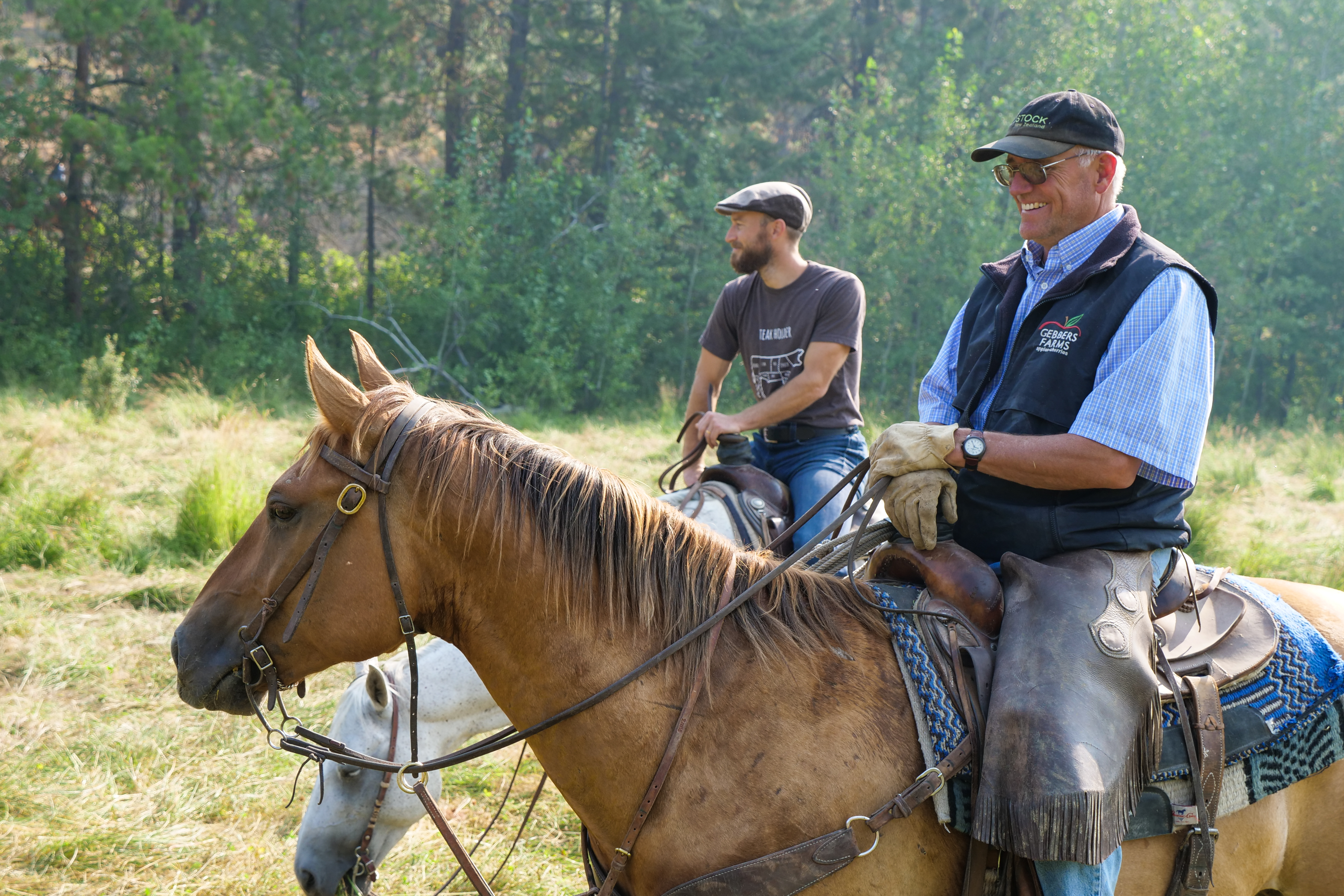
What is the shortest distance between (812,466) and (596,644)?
8.81 ft

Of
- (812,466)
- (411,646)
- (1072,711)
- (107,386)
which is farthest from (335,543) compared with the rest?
(107,386)

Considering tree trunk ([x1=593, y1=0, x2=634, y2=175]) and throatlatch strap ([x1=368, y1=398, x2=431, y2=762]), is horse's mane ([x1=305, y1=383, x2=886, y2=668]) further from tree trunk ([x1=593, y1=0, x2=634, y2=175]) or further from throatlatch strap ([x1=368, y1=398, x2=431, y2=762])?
tree trunk ([x1=593, y1=0, x2=634, y2=175])

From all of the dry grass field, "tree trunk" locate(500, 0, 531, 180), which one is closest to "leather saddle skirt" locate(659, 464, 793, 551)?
the dry grass field

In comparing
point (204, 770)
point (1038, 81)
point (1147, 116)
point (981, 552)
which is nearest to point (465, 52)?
point (1038, 81)

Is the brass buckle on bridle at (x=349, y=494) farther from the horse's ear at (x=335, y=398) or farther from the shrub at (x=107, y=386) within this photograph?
the shrub at (x=107, y=386)

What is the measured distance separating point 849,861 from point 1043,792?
1.41ft

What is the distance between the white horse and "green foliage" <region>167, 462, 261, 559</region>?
4135 millimetres

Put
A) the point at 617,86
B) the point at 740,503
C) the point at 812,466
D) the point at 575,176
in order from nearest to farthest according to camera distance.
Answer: the point at 740,503 < the point at 812,466 < the point at 575,176 < the point at 617,86

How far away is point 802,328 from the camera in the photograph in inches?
182

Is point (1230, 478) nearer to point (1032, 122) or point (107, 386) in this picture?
point (1032, 122)

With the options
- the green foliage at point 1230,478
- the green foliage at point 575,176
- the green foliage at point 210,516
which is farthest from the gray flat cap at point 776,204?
the green foliage at point 575,176

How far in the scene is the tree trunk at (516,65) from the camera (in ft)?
61.6

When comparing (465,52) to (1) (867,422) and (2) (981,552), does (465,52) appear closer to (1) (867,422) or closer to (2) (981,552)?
(1) (867,422)

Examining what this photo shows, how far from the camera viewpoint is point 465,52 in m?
19.2
